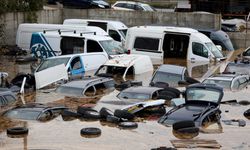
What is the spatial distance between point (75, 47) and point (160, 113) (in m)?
11.3

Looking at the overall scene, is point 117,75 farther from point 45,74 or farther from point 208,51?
point 208,51

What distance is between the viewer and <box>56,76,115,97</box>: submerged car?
2102 centimetres

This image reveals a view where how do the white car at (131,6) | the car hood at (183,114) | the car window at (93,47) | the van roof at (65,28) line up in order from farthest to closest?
1. the white car at (131,6)
2. the van roof at (65,28)
3. the car window at (93,47)
4. the car hood at (183,114)

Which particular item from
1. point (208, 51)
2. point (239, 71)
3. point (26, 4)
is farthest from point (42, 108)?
point (26, 4)

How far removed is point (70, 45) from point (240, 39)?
39.5ft

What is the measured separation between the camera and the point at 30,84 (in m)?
22.5

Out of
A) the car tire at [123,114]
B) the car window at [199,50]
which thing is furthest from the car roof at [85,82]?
the car window at [199,50]

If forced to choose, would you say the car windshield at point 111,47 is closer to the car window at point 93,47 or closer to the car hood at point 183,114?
the car window at point 93,47

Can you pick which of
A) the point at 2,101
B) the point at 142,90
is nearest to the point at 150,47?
the point at 142,90

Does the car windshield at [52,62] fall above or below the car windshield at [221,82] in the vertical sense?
above

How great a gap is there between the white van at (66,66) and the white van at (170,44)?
4203 mm

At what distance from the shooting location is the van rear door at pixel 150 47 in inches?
1204

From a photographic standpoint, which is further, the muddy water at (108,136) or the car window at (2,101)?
the car window at (2,101)

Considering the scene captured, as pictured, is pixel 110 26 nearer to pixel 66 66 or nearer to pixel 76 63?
pixel 76 63
